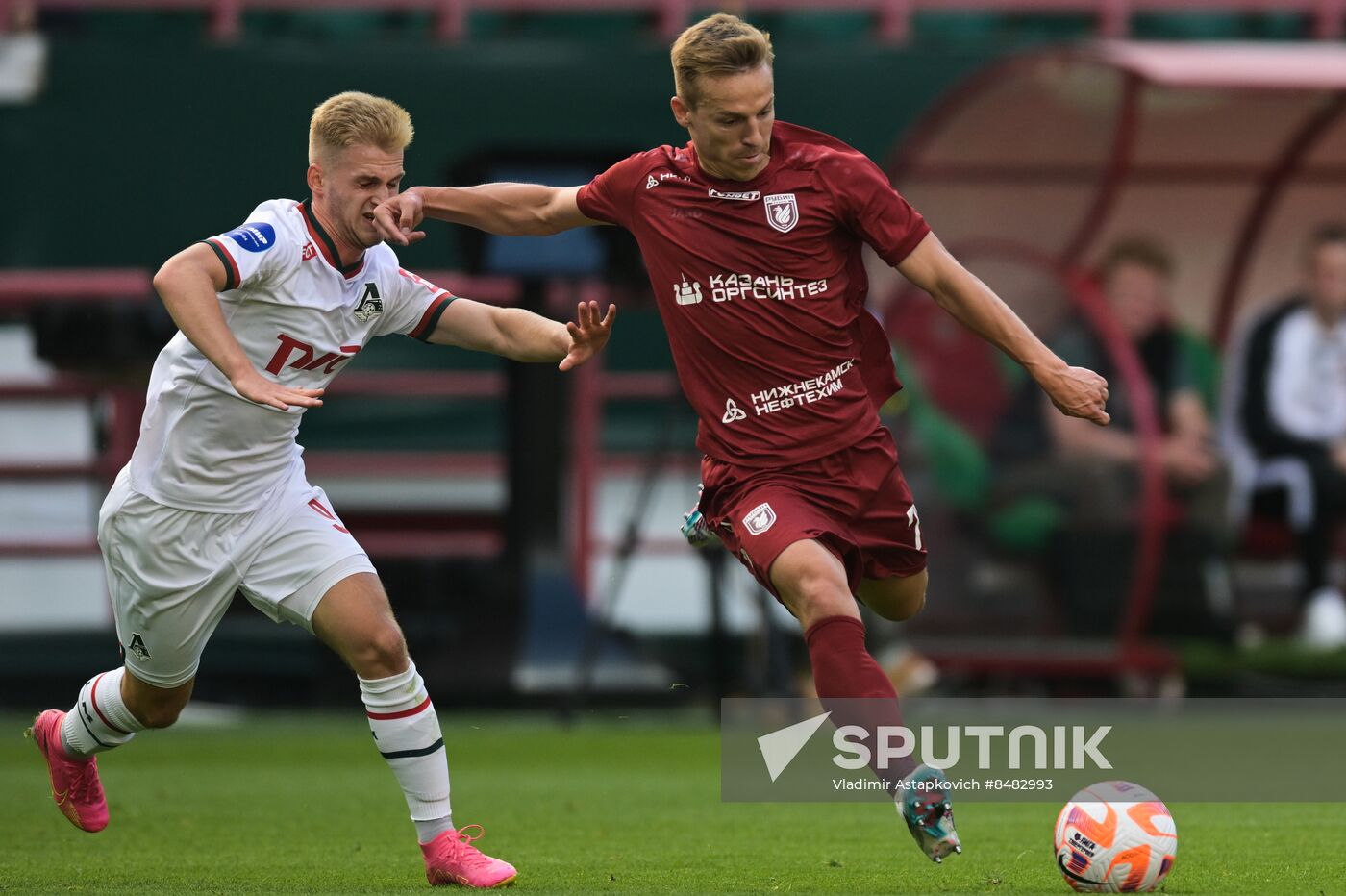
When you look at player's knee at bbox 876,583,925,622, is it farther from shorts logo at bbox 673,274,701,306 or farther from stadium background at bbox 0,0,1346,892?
stadium background at bbox 0,0,1346,892

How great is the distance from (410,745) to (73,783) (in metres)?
1.34

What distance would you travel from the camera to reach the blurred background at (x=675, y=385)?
12203mm

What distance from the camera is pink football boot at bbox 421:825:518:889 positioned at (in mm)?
5863

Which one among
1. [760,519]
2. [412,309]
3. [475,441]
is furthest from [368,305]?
→ [475,441]

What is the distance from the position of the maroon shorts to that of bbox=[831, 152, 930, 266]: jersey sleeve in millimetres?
573

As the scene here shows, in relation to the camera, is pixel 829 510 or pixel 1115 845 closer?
pixel 1115 845

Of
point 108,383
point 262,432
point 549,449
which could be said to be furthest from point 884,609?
point 108,383

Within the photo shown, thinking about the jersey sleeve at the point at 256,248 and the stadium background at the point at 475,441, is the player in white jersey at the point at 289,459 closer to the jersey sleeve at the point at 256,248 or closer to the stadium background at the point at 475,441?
the jersey sleeve at the point at 256,248

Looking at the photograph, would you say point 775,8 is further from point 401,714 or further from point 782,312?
point 401,714

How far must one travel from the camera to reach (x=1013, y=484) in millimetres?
12422

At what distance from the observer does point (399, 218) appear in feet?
19.7

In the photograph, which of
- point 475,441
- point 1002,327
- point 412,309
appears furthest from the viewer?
point 475,441

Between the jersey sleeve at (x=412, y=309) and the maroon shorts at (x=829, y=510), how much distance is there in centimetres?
88

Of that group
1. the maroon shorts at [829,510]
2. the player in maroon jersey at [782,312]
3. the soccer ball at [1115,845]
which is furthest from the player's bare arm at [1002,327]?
the soccer ball at [1115,845]
